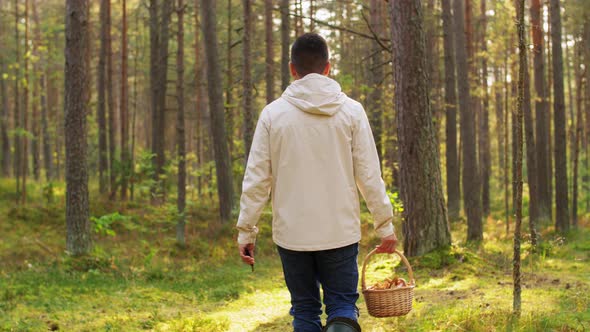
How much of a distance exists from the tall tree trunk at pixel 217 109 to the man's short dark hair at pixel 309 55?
42.4ft

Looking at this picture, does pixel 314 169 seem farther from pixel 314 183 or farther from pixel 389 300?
pixel 389 300

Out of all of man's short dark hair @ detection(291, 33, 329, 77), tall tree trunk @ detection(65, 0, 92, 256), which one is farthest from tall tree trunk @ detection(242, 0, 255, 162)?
man's short dark hair @ detection(291, 33, 329, 77)

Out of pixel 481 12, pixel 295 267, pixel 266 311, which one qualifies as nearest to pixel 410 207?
pixel 266 311

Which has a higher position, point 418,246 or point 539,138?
point 539,138

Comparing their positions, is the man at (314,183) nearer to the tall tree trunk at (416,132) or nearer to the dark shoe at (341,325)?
the dark shoe at (341,325)

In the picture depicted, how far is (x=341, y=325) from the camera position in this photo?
360 cm

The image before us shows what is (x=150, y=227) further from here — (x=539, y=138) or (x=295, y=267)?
(x=295, y=267)

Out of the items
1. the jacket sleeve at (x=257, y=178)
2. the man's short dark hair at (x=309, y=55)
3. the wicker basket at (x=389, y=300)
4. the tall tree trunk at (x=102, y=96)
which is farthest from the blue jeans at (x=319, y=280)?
the tall tree trunk at (x=102, y=96)

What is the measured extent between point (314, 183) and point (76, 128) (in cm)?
836

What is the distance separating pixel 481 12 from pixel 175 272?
20266 mm

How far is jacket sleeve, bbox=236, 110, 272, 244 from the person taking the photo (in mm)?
3736

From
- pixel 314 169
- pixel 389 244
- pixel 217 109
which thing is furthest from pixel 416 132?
pixel 217 109

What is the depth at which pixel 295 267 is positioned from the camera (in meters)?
3.76

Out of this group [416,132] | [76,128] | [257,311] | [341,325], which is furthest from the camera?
[76,128]
